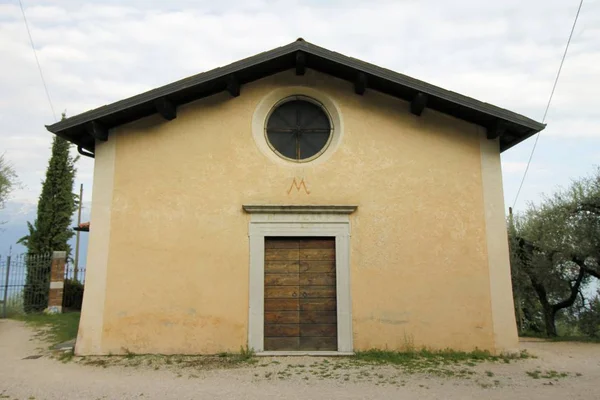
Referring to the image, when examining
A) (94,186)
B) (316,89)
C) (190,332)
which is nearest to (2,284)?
(94,186)

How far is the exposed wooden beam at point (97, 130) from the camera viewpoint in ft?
25.1

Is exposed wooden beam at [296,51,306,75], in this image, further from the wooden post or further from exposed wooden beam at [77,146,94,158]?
the wooden post

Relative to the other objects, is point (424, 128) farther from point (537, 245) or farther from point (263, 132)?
point (537, 245)

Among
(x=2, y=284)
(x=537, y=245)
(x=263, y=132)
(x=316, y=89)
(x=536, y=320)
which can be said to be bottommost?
(x=536, y=320)

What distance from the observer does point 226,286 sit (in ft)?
24.6

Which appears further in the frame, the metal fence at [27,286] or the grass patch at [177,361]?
the metal fence at [27,286]

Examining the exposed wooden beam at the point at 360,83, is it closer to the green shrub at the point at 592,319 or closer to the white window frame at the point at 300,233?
the white window frame at the point at 300,233

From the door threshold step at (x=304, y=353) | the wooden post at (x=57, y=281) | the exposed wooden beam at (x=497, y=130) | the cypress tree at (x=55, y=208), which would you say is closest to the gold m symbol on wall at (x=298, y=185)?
the door threshold step at (x=304, y=353)

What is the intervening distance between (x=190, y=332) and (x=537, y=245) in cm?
901

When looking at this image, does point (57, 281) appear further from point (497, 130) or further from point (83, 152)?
point (497, 130)

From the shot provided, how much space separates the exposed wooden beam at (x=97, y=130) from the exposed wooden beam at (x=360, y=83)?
4455 millimetres

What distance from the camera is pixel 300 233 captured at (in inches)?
303

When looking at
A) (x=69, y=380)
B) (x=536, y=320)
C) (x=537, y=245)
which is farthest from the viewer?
(x=536, y=320)

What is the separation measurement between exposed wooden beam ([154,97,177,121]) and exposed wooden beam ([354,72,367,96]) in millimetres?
3214
